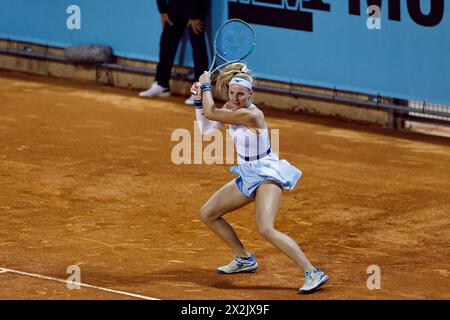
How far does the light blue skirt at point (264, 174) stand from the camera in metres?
9.13

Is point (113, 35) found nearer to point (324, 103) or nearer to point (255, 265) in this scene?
point (324, 103)

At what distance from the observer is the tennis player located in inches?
352

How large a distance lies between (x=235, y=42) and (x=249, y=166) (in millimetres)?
1072

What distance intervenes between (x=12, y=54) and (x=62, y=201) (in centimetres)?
837

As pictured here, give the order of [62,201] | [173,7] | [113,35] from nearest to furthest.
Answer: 1. [62,201]
2. [173,7]
3. [113,35]

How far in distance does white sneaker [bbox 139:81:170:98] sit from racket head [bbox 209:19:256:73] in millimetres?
8371

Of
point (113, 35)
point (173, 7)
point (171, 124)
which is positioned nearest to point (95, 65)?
point (113, 35)

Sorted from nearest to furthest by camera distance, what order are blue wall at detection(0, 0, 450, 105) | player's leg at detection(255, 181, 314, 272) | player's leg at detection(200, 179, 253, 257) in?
player's leg at detection(255, 181, 314, 272)
player's leg at detection(200, 179, 253, 257)
blue wall at detection(0, 0, 450, 105)

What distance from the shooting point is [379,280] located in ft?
31.1

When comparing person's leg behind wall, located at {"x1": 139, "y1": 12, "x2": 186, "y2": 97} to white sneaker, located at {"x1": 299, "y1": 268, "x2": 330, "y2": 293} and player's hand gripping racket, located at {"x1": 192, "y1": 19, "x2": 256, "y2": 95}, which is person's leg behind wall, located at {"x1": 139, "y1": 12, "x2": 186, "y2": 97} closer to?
player's hand gripping racket, located at {"x1": 192, "y1": 19, "x2": 256, "y2": 95}

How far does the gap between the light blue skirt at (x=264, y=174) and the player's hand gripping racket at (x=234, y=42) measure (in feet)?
2.88

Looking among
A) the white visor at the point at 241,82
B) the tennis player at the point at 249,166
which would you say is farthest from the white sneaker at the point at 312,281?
the white visor at the point at 241,82

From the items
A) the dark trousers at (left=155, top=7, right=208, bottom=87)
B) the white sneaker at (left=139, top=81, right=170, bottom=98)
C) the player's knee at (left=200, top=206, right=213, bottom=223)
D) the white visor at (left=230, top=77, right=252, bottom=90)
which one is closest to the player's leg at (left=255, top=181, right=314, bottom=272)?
the player's knee at (left=200, top=206, right=213, bottom=223)
